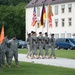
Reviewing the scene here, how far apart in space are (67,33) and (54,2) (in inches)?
333

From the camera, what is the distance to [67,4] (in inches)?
3305

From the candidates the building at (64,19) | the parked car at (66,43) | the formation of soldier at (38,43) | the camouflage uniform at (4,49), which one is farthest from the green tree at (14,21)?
the camouflage uniform at (4,49)

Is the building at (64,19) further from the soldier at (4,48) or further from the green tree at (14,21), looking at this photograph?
the soldier at (4,48)

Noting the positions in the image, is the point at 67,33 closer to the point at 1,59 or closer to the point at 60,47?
the point at 60,47

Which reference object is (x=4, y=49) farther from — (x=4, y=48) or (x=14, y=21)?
(x=14, y=21)

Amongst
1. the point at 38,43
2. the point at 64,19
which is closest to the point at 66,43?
the point at 64,19

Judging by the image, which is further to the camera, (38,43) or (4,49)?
(38,43)

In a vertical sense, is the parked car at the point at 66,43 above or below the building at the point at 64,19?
below

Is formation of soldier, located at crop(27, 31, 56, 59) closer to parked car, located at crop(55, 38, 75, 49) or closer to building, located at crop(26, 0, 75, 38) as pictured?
parked car, located at crop(55, 38, 75, 49)

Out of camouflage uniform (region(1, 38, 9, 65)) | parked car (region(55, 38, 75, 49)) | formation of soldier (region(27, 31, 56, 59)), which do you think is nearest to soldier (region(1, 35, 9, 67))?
camouflage uniform (region(1, 38, 9, 65))

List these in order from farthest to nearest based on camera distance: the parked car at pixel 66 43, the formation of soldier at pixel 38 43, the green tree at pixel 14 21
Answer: the green tree at pixel 14 21, the parked car at pixel 66 43, the formation of soldier at pixel 38 43

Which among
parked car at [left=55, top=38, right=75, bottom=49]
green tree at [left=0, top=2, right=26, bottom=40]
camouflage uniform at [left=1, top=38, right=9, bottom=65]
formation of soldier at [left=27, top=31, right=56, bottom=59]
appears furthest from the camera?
green tree at [left=0, top=2, right=26, bottom=40]

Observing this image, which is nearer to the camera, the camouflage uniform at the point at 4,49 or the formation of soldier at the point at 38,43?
the camouflage uniform at the point at 4,49

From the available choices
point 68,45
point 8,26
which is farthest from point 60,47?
point 8,26
